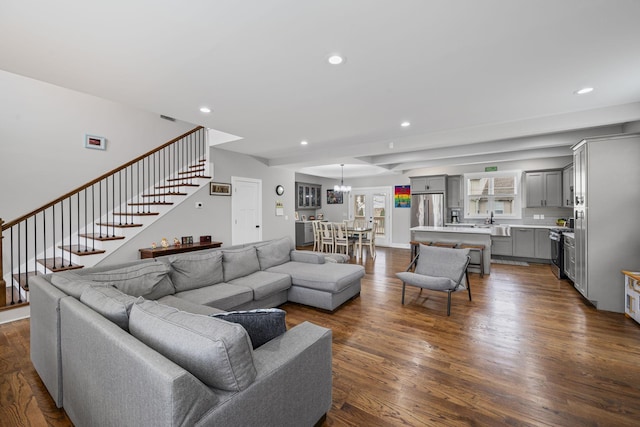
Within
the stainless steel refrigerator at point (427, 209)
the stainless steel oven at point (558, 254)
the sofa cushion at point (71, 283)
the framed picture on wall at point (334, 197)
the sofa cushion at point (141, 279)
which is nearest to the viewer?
the sofa cushion at point (71, 283)

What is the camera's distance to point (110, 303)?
5.36 feet

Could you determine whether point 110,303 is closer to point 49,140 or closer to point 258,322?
point 258,322

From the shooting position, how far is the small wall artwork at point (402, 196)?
909 centimetres

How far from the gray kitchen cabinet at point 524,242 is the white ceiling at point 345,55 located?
3.57 meters

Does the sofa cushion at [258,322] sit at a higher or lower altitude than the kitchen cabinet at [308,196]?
lower

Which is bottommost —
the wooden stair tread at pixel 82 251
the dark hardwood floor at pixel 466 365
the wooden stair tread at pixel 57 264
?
the dark hardwood floor at pixel 466 365

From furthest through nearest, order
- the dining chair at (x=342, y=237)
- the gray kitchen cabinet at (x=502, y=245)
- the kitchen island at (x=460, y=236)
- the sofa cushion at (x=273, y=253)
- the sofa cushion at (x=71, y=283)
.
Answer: the dining chair at (x=342, y=237)
the gray kitchen cabinet at (x=502, y=245)
the kitchen island at (x=460, y=236)
the sofa cushion at (x=273, y=253)
the sofa cushion at (x=71, y=283)

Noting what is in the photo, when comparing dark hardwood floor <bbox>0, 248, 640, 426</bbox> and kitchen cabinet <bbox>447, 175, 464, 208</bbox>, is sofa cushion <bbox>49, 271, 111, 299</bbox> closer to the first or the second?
dark hardwood floor <bbox>0, 248, 640, 426</bbox>

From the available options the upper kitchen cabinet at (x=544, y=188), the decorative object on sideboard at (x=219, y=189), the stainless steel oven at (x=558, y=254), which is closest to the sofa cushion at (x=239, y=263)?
the decorative object on sideboard at (x=219, y=189)

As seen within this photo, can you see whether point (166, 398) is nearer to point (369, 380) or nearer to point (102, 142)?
point (369, 380)

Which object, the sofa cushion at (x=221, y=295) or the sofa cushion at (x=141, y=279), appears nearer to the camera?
the sofa cushion at (x=141, y=279)

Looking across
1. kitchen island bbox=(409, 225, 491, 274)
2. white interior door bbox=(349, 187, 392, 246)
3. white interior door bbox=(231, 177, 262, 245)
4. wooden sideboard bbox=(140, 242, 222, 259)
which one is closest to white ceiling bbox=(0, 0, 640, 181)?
wooden sideboard bbox=(140, 242, 222, 259)

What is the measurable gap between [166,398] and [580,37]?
3.27 metres

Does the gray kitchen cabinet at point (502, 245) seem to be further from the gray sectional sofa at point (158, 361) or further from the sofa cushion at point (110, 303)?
the sofa cushion at point (110, 303)
